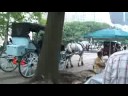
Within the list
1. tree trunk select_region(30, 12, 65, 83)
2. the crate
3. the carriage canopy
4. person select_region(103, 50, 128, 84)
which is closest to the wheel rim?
the crate

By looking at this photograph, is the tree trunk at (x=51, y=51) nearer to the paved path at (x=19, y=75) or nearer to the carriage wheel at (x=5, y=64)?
the paved path at (x=19, y=75)

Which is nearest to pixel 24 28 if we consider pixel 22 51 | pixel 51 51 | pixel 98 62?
pixel 22 51

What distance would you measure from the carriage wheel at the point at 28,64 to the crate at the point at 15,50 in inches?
4.6

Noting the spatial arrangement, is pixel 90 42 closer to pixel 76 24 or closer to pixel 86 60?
pixel 76 24

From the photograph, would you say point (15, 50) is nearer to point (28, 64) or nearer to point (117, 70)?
point (28, 64)

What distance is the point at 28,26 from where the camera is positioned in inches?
205

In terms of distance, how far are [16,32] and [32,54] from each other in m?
0.78

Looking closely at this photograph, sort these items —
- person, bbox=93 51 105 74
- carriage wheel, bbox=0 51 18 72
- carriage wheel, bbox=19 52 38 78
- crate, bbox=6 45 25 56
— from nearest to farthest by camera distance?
person, bbox=93 51 105 74
carriage wheel, bbox=19 52 38 78
crate, bbox=6 45 25 56
carriage wheel, bbox=0 51 18 72

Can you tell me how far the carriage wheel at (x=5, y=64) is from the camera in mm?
5291

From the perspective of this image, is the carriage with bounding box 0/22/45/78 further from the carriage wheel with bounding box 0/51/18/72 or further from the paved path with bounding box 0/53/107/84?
the paved path with bounding box 0/53/107/84

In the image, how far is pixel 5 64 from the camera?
17.7ft

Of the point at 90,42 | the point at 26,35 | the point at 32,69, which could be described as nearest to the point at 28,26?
the point at 26,35

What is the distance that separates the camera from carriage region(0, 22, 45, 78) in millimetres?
4984

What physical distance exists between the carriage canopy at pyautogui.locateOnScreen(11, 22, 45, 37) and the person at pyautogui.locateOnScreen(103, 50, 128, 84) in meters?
3.59
